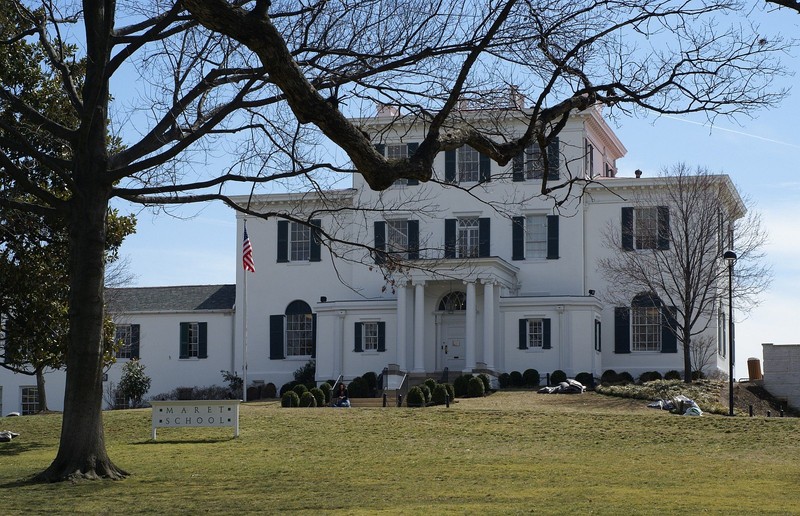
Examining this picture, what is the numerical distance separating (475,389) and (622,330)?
819 centimetres

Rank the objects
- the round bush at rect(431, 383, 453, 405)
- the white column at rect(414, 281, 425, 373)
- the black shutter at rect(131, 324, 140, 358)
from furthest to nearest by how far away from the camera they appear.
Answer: the black shutter at rect(131, 324, 140, 358) → the white column at rect(414, 281, 425, 373) → the round bush at rect(431, 383, 453, 405)

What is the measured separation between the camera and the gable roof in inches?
1909

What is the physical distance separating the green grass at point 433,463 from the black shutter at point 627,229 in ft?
37.0

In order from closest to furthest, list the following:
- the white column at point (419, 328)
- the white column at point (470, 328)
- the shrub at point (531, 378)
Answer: the shrub at point (531, 378)
the white column at point (470, 328)
the white column at point (419, 328)

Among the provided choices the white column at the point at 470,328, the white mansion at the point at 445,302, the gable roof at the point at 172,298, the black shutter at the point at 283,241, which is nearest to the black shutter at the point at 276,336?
the white mansion at the point at 445,302

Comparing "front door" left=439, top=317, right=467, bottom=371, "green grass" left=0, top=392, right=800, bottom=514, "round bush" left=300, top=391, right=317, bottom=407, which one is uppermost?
"front door" left=439, top=317, right=467, bottom=371

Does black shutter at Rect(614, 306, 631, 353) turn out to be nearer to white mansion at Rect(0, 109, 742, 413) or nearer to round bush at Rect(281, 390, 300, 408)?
white mansion at Rect(0, 109, 742, 413)

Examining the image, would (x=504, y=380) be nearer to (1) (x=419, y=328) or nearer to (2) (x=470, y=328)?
(2) (x=470, y=328)

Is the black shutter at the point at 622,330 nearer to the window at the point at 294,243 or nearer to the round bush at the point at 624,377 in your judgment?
the round bush at the point at 624,377

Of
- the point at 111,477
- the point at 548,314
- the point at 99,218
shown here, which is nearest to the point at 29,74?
the point at 99,218

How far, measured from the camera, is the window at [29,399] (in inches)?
1916

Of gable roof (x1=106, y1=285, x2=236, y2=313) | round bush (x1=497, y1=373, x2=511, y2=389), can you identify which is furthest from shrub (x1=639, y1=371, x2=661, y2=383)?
gable roof (x1=106, y1=285, x2=236, y2=313)

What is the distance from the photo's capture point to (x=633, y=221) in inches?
1681

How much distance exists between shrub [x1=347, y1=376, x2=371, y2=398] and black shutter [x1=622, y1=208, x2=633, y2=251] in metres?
10.9
